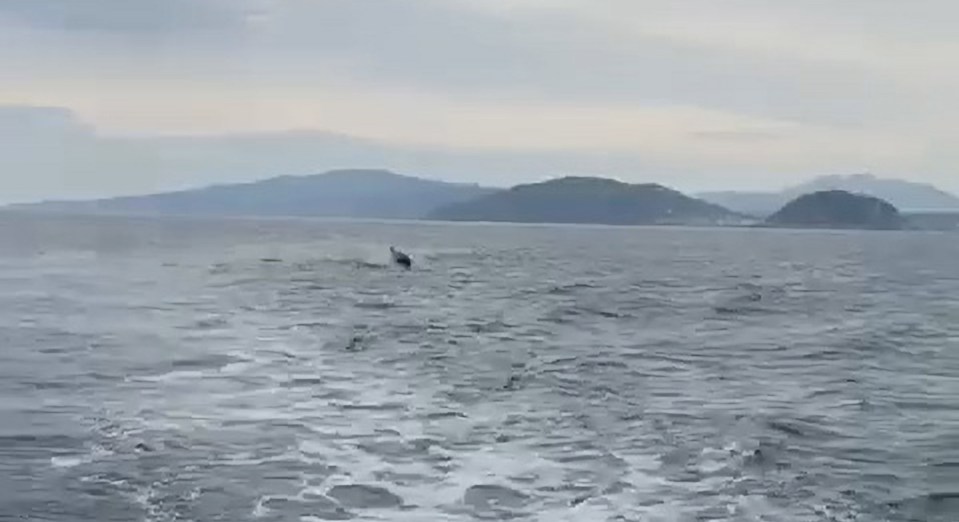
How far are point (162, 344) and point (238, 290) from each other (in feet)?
93.6

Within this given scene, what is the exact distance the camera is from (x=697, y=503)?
17.1 metres

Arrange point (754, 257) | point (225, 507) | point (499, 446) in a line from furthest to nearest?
point (754, 257), point (499, 446), point (225, 507)

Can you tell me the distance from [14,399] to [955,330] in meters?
36.0

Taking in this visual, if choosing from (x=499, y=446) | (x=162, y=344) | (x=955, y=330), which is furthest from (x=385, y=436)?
(x=955, y=330)

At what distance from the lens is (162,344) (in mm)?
38375

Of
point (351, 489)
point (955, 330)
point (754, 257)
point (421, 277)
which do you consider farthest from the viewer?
point (754, 257)

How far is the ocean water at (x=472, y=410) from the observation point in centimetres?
1739

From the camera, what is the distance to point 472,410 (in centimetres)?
2500

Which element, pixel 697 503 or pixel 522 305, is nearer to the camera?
pixel 697 503

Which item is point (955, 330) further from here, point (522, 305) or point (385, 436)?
point (385, 436)

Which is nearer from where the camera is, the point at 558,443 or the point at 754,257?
the point at 558,443

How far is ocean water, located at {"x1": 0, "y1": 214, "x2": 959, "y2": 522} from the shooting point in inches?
685

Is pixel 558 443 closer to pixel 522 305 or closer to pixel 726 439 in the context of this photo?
pixel 726 439

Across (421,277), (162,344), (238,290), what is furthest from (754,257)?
(162,344)
